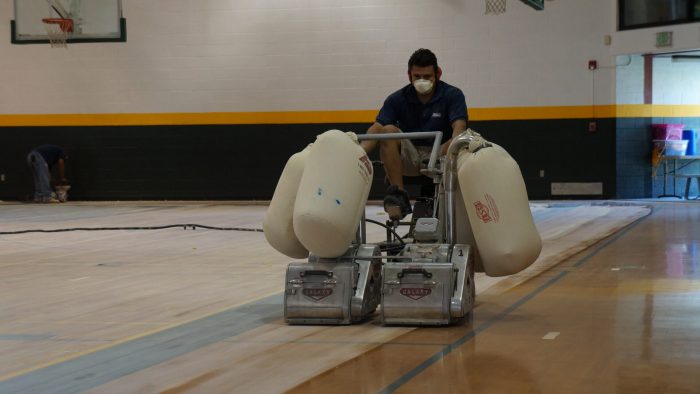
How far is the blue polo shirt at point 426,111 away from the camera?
21.6 feet

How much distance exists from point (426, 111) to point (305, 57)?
1109cm

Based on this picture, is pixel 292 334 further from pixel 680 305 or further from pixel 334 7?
pixel 334 7

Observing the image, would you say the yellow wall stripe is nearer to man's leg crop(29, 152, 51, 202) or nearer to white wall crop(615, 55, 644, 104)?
white wall crop(615, 55, 644, 104)

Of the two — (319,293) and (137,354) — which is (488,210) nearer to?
(319,293)

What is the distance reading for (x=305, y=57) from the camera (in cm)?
1758

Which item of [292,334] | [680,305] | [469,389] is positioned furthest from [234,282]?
[469,389]

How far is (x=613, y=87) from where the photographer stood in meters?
16.4

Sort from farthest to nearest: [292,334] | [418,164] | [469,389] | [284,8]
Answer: [284,8]
[418,164]
[292,334]
[469,389]

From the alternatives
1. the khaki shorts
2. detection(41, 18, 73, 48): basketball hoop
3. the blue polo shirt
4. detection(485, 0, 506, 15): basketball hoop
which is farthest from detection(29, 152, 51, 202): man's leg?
the khaki shorts

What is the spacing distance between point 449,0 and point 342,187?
471 inches

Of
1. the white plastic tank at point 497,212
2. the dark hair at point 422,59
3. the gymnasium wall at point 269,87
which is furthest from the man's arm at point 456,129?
the gymnasium wall at point 269,87

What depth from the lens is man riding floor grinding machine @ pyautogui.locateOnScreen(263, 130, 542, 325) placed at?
5391 mm

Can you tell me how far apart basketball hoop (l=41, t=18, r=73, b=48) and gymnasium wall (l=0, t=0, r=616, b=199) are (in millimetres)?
695

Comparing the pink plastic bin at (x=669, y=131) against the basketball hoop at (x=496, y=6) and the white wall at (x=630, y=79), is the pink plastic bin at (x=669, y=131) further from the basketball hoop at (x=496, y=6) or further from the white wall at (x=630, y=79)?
the basketball hoop at (x=496, y=6)
